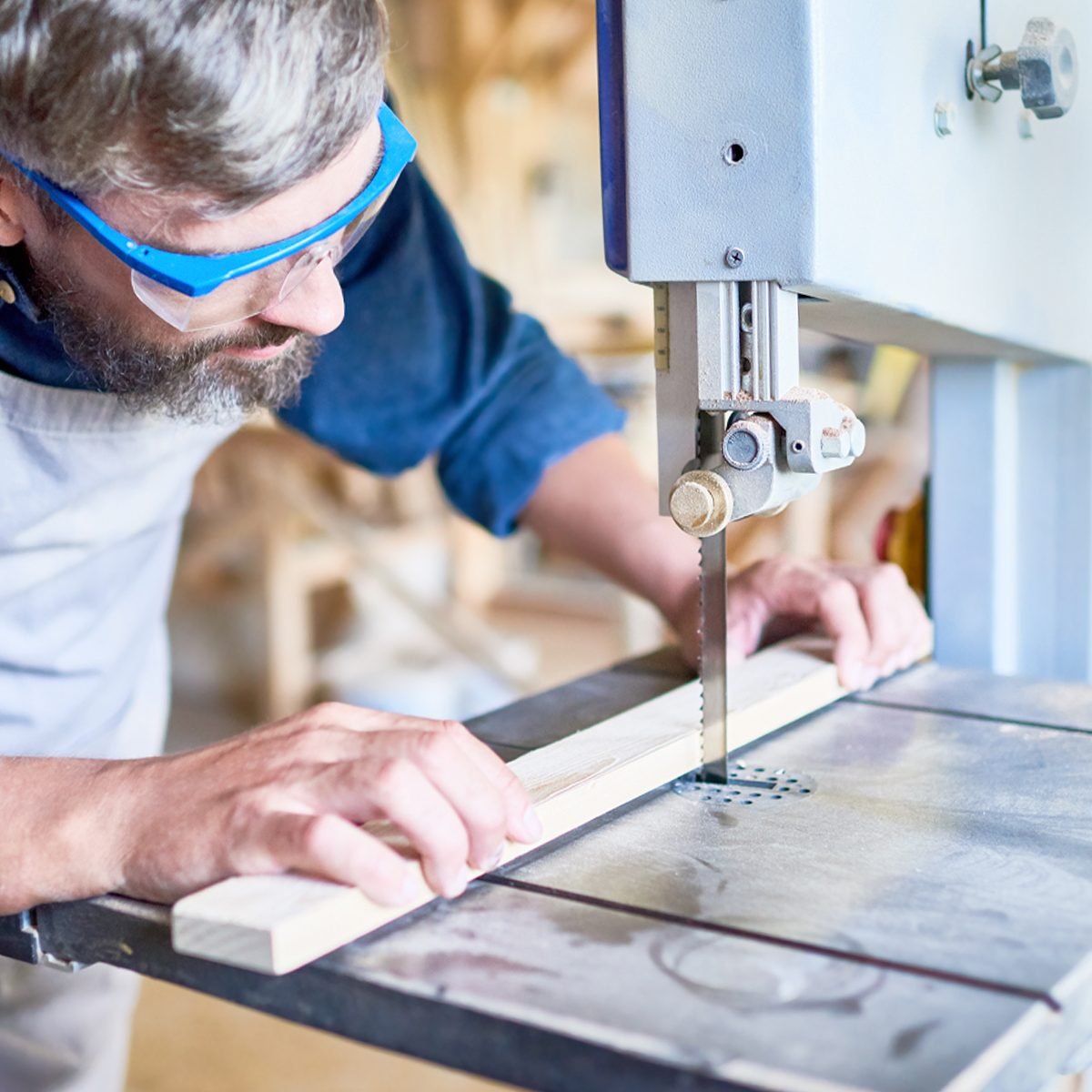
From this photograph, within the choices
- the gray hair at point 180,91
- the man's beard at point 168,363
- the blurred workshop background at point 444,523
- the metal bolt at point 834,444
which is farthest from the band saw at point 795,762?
the blurred workshop background at point 444,523

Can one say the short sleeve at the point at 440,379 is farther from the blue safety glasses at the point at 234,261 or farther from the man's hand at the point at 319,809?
the man's hand at the point at 319,809

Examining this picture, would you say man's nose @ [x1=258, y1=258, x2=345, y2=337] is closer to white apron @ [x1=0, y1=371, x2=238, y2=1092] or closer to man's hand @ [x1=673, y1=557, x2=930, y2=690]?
white apron @ [x1=0, y1=371, x2=238, y2=1092]

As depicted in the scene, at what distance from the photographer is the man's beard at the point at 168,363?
1106mm

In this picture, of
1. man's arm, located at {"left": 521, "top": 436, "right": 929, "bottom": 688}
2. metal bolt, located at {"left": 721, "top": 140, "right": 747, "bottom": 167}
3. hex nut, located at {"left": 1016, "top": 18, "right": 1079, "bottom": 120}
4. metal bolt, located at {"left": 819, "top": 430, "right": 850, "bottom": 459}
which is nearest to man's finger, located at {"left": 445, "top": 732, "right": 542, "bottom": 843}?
metal bolt, located at {"left": 819, "top": 430, "right": 850, "bottom": 459}

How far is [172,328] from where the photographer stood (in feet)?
3.52

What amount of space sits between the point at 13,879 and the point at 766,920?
46 centimetres

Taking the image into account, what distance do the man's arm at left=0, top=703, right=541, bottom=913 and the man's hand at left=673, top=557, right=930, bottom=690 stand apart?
0.53 m

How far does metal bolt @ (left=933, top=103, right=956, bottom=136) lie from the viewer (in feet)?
3.33

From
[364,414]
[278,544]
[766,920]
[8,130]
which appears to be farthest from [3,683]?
[278,544]

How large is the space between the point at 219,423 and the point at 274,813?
1.78 feet

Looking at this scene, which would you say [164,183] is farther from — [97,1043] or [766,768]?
[97,1043]

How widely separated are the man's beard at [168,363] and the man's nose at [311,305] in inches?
0.9

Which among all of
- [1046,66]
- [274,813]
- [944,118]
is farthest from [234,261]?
[1046,66]

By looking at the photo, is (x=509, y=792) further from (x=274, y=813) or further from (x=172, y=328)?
(x=172, y=328)
